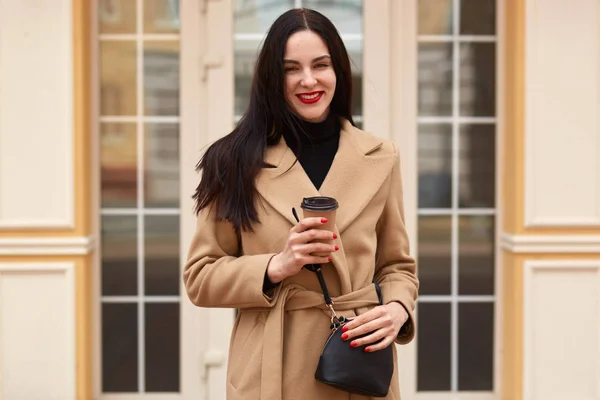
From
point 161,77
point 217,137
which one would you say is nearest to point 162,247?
point 217,137

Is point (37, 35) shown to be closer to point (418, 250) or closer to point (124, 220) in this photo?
point (124, 220)

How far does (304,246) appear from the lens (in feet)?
4.86

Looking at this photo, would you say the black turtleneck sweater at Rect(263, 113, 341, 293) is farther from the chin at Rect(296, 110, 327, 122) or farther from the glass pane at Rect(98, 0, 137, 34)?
the glass pane at Rect(98, 0, 137, 34)

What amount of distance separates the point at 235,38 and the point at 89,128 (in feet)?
3.02

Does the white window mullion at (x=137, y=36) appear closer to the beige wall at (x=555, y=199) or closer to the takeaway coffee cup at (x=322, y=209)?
the beige wall at (x=555, y=199)

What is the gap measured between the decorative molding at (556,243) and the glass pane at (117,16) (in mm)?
2350

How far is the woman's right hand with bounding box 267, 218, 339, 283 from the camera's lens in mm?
1467

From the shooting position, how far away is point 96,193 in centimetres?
400

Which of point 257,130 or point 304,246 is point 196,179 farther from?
point 304,246

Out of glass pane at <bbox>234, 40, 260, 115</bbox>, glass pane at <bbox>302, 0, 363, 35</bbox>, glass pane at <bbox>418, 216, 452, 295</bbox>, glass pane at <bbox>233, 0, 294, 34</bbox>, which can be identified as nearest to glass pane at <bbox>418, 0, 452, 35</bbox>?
glass pane at <bbox>302, 0, 363, 35</bbox>

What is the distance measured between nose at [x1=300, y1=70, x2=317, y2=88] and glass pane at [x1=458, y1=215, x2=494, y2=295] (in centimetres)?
260

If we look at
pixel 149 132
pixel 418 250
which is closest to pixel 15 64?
pixel 149 132

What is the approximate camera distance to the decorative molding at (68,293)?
376cm

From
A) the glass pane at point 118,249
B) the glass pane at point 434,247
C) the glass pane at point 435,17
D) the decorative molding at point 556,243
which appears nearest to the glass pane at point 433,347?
the glass pane at point 434,247
